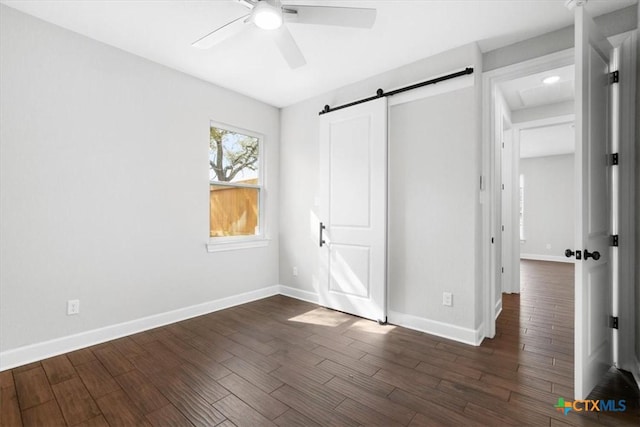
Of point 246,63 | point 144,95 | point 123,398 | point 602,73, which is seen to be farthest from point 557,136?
point 123,398

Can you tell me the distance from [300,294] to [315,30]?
10.1 ft

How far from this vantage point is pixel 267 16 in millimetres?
1788

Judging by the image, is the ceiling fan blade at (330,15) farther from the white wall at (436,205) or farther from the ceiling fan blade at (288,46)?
the white wall at (436,205)

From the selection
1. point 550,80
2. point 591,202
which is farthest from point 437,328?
point 550,80

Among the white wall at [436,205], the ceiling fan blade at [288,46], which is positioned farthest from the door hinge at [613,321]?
the ceiling fan blade at [288,46]

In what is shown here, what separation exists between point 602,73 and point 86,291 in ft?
14.1

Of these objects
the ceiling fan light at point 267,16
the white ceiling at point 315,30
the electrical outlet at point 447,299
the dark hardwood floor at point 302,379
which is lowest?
the dark hardwood floor at point 302,379

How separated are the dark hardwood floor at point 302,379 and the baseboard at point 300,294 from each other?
778 millimetres

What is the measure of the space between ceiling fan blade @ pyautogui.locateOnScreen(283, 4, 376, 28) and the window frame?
6.65ft

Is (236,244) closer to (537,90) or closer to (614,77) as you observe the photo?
(614,77)

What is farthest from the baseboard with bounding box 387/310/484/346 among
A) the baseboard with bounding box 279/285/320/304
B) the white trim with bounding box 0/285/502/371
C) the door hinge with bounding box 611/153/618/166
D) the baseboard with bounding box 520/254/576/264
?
the baseboard with bounding box 520/254/576/264

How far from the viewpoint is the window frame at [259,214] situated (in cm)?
362

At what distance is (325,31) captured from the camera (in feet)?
8.32

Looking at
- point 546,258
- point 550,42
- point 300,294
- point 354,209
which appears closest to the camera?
point 550,42
